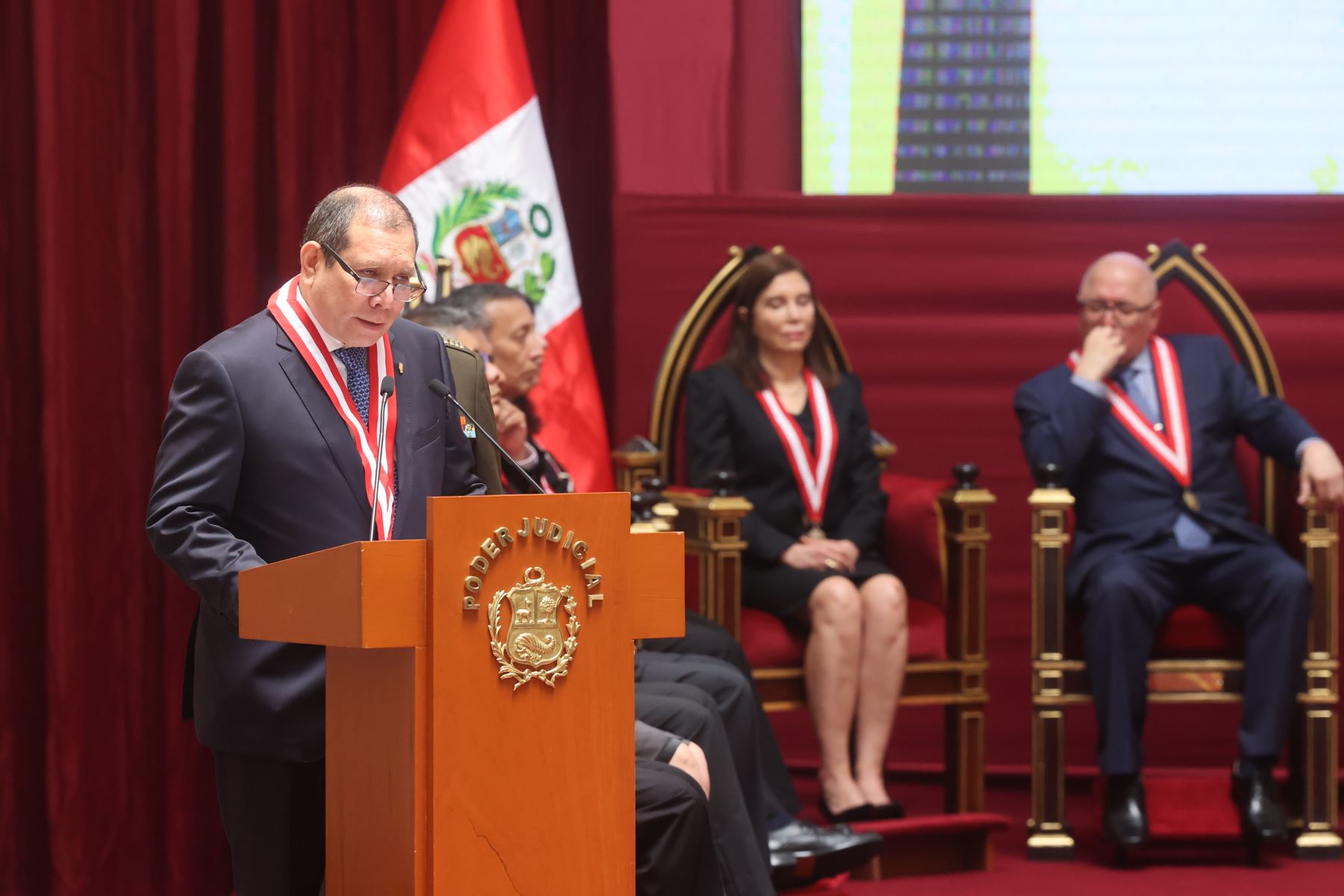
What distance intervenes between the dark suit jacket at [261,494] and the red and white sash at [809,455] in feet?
6.58

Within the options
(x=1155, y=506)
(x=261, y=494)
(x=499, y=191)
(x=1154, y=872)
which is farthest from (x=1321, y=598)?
(x=261, y=494)

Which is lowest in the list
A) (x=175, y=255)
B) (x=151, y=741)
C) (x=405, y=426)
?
(x=151, y=741)

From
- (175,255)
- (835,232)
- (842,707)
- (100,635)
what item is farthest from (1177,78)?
(100,635)

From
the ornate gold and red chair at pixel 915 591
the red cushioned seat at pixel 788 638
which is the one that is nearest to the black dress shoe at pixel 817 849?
the ornate gold and red chair at pixel 915 591

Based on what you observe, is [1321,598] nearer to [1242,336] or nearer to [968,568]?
[1242,336]

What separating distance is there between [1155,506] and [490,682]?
2706 millimetres

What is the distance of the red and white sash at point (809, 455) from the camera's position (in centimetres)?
412

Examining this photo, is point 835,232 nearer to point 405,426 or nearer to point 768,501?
point 768,501

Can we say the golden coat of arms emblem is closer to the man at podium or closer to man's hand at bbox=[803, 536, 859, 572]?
the man at podium

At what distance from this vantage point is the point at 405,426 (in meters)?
2.21

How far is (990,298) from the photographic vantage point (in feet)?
15.6

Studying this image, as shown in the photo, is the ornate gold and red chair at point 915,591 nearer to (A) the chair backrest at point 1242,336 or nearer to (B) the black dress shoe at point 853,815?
(B) the black dress shoe at point 853,815

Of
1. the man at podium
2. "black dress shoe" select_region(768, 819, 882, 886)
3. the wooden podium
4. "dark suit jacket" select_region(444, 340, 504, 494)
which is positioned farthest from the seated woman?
the wooden podium

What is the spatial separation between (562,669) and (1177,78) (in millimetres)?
4262
